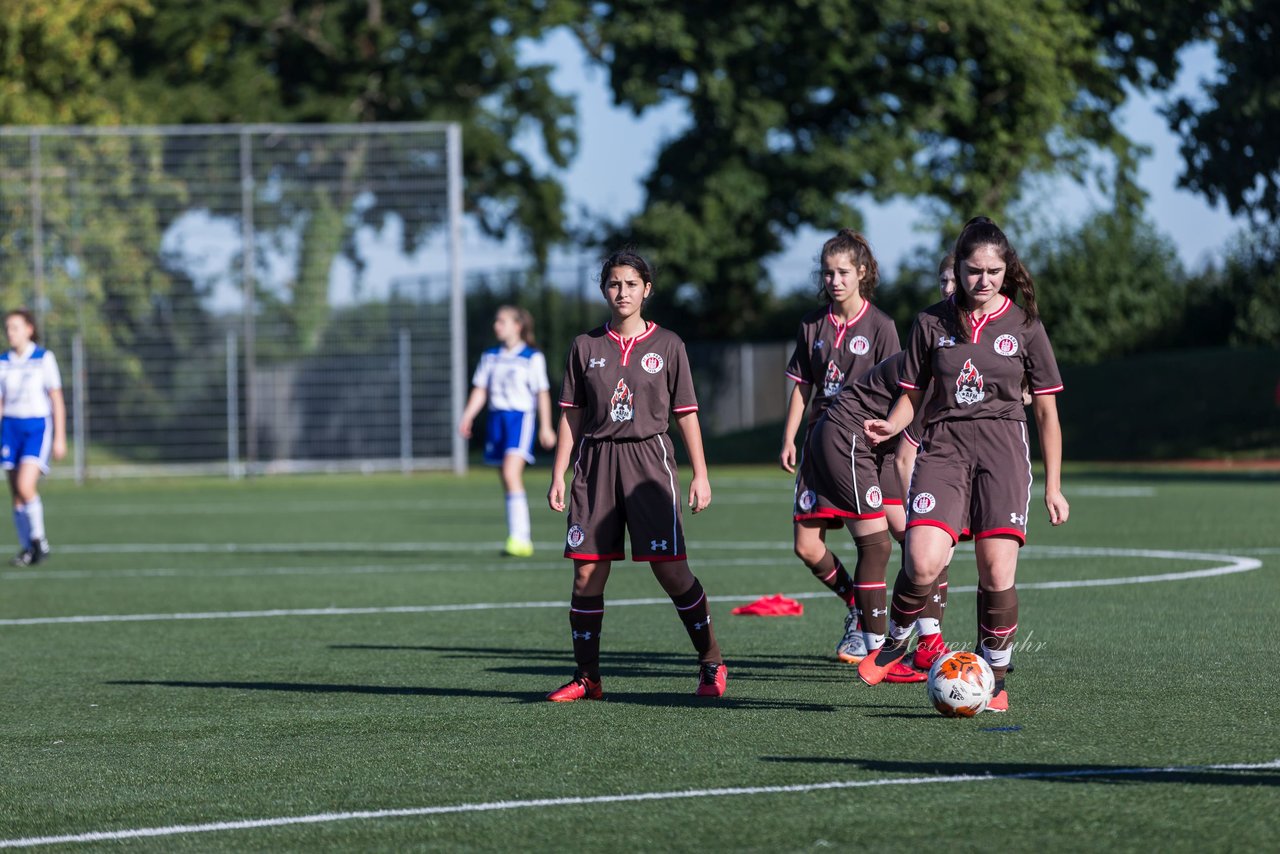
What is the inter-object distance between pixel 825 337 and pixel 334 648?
121 inches

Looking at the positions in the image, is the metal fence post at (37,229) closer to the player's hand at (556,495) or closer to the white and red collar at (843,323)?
the white and red collar at (843,323)

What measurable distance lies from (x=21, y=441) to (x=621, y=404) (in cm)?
943

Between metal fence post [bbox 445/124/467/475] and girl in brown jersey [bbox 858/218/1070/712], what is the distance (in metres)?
23.1

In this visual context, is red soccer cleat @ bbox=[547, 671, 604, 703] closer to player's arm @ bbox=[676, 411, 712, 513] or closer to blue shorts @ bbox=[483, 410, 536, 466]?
player's arm @ bbox=[676, 411, 712, 513]

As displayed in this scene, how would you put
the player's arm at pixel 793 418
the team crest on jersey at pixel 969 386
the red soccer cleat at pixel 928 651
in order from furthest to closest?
the player's arm at pixel 793 418 → the red soccer cleat at pixel 928 651 → the team crest on jersey at pixel 969 386

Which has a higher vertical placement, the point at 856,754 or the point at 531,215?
the point at 531,215

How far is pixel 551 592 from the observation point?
12344 millimetres

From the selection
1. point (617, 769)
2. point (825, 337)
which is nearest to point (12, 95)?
point (825, 337)

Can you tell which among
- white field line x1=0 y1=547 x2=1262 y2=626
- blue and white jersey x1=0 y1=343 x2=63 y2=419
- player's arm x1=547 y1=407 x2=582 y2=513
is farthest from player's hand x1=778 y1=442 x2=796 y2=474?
blue and white jersey x1=0 y1=343 x2=63 y2=419

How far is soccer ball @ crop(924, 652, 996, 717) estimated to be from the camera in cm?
664

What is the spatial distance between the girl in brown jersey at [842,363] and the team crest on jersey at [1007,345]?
4.46ft

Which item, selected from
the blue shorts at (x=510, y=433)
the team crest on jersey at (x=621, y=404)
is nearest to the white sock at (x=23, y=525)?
the blue shorts at (x=510, y=433)

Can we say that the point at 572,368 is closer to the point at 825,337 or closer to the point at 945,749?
the point at 825,337

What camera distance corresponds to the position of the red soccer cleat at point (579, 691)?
7465mm
